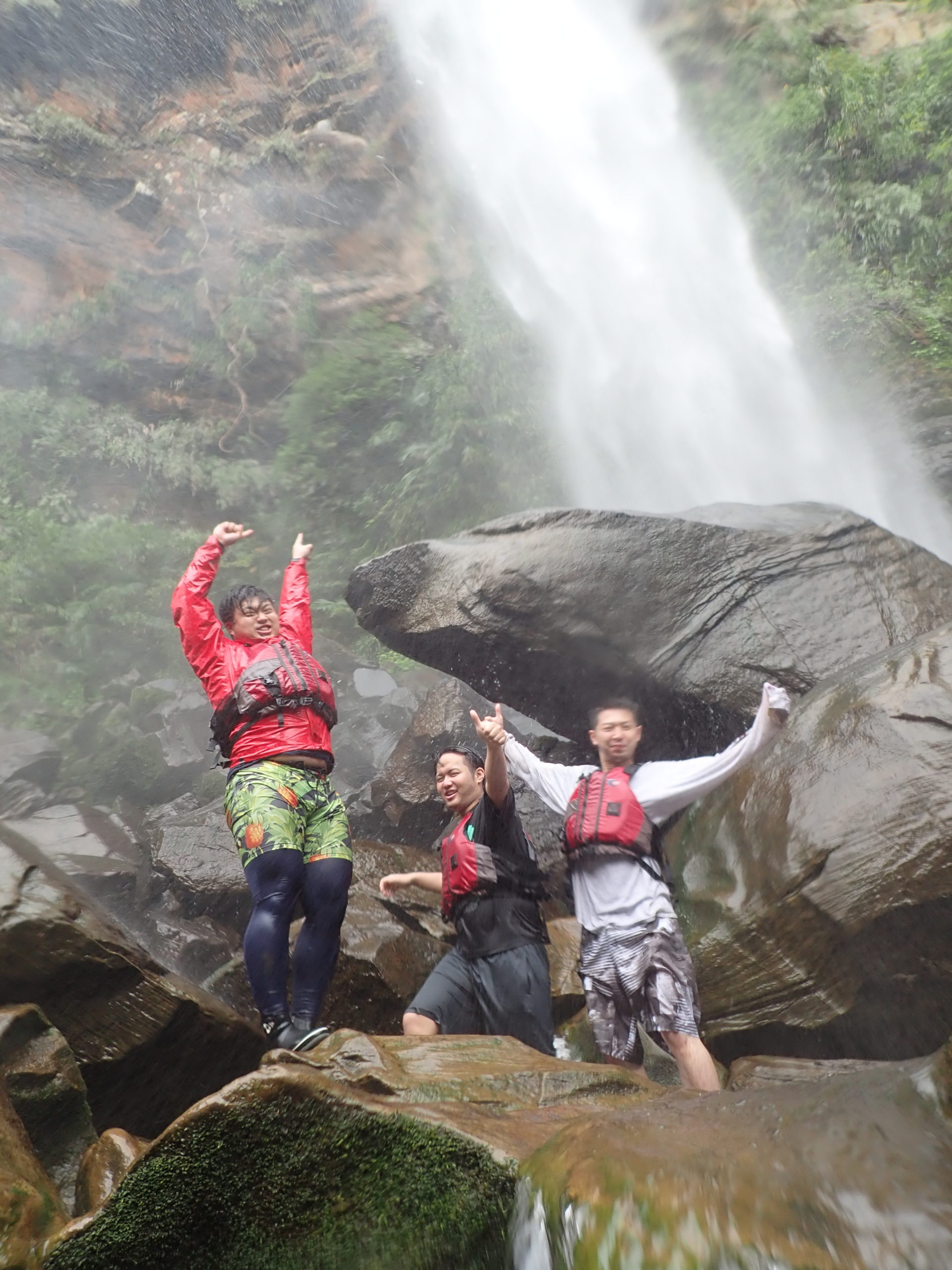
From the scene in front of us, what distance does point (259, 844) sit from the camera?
10.2ft

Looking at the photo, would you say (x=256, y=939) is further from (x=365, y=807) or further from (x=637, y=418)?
(x=637, y=418)

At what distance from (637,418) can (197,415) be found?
10.7m

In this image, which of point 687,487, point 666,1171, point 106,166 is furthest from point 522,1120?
point 106,166

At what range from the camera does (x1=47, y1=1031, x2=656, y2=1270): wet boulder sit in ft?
5.54

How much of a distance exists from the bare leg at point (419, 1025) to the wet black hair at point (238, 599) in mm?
2044

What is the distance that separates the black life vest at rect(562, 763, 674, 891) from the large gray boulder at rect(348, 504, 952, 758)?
2538 mm

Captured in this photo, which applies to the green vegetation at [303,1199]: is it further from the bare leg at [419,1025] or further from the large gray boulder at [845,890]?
the large gray boulder at [845,890]

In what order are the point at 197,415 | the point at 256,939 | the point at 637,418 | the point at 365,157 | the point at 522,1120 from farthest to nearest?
1. the point at 365,157
2. the point at 197,415
3. the point at 637,418
4. the point at 256,939
5. the point at 522,1120

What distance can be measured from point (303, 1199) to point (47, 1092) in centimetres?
180

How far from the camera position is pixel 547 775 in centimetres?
387

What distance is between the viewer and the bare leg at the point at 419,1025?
3100 mm

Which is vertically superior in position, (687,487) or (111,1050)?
(687,487)

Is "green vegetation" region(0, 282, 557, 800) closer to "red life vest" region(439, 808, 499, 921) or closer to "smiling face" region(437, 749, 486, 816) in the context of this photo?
"smiling face" region(437, 749, 486, 816)

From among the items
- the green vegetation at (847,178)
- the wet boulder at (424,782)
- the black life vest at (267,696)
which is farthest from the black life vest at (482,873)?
the green vegetation at (847,178)
